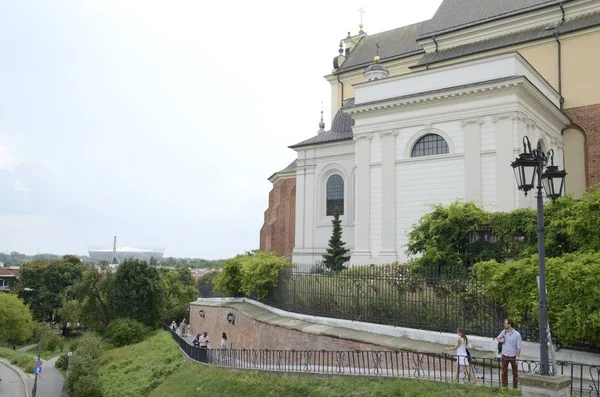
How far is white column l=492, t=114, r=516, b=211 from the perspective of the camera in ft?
70.5

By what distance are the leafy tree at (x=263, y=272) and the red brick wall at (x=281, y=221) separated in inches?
664

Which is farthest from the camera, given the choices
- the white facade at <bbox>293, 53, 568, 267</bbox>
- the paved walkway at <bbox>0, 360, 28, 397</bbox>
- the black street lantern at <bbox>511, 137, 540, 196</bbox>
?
the paved walkway at <bbox>0, 360, 28, 397</bbox>

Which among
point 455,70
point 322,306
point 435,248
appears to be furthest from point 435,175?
point 322,306

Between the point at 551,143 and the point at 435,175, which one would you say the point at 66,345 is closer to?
the point at 435,175

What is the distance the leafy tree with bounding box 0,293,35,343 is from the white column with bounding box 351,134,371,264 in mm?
42083

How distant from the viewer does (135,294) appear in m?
44.3

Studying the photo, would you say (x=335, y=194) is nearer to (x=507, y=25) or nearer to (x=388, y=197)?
(x=388, y=197)

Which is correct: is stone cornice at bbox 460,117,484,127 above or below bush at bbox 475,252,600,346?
above

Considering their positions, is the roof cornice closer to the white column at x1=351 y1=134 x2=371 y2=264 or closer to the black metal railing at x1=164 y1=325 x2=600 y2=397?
the white column at x1=351 y1=134 x2=371 y2=264

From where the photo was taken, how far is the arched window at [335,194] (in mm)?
32469

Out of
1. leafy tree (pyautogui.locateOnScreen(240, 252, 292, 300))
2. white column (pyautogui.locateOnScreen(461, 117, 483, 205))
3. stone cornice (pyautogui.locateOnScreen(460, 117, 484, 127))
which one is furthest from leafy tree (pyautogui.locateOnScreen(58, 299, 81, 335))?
stone cornice (pyautogui.locateOnScreen(460, 117, 484, 127))

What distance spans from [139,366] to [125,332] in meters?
11.1

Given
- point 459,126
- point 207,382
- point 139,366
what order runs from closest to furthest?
point 207,382, point 459,126, point 139,366

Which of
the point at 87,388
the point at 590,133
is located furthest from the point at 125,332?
the point at 590,133
